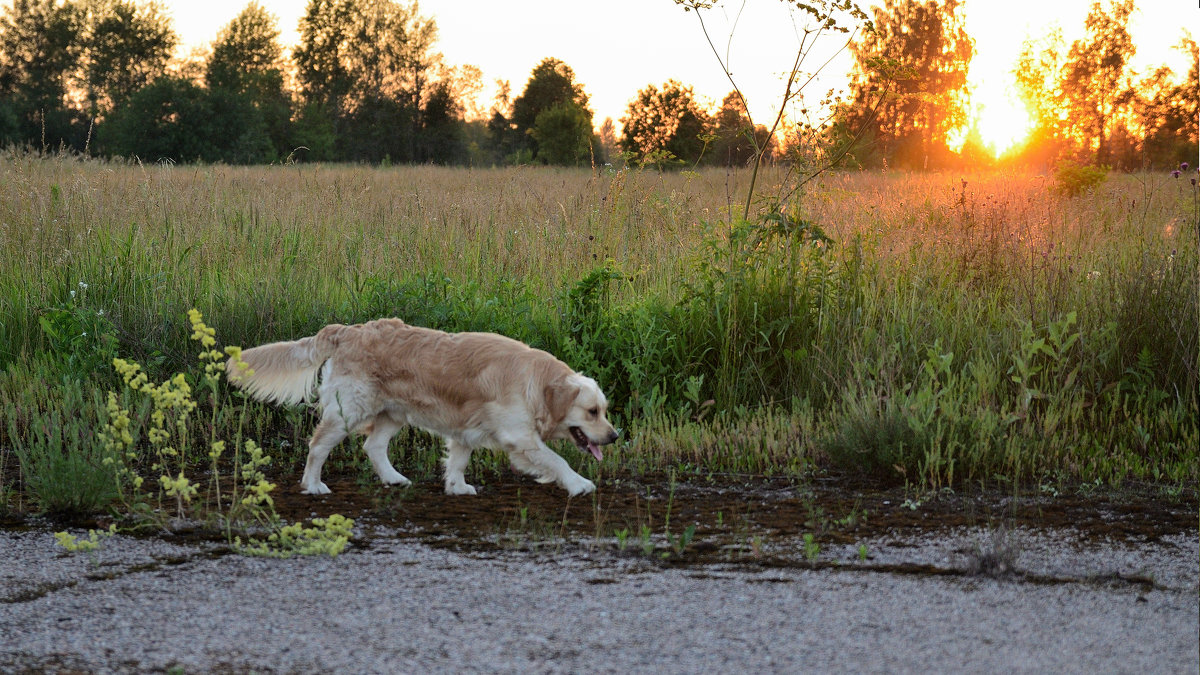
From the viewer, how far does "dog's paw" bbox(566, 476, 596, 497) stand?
16.7ft

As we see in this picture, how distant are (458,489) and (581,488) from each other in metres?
0.63

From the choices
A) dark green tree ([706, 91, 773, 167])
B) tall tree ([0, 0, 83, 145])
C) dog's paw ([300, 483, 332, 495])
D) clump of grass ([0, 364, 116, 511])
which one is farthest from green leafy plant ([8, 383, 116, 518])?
tall tree ([0, 0, 83, 145])

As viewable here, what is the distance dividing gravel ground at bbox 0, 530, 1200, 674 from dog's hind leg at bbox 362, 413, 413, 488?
110cm

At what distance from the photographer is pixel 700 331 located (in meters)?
6.86

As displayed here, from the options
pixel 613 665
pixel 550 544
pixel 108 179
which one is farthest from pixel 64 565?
pixel 108 179

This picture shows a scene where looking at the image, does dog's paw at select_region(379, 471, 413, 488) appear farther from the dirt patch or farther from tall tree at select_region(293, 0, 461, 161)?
tall tree at select_region(293, 0, 461, 161)

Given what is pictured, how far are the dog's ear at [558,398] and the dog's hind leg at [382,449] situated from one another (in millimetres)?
890

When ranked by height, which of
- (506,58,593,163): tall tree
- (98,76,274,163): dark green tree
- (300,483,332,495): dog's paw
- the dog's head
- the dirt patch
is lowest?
(300,483,332,495): dog's paw

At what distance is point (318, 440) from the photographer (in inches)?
204

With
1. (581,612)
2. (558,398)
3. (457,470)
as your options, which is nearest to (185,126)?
(457,470)

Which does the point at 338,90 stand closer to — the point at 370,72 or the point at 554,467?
the point at 370,72

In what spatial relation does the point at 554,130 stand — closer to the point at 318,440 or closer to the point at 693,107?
the point at 693,107

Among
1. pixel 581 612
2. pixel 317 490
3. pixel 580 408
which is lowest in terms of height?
pixel 317 490

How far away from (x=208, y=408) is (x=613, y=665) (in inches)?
188
